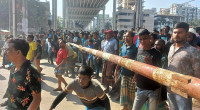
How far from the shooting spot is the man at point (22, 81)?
199 centimetres

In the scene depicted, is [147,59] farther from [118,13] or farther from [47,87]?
[118,13]

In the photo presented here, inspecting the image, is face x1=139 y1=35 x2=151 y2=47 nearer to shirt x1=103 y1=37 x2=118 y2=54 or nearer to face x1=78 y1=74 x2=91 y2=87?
face x1=78 y1=74 x2=91 y2=87

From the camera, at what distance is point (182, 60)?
2330 millimetres

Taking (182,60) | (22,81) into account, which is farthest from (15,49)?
(182,60)

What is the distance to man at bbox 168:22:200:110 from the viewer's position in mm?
2266

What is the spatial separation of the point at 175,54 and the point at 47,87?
14.9 feet

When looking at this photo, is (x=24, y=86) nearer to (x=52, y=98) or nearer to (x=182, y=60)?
(x=182, y=60)

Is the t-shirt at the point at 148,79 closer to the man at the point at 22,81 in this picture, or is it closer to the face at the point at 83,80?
the face at the point at 83,80

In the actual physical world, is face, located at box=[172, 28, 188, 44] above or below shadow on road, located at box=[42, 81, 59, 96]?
above

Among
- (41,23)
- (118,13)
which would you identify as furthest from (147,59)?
(118,13)

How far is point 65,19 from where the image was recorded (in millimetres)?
32688

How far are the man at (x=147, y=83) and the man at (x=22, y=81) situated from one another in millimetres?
1443

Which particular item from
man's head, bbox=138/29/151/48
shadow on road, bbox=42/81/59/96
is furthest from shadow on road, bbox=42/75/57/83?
man's head, bbox=138/29/151/48

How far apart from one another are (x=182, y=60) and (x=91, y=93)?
4.28 ft
